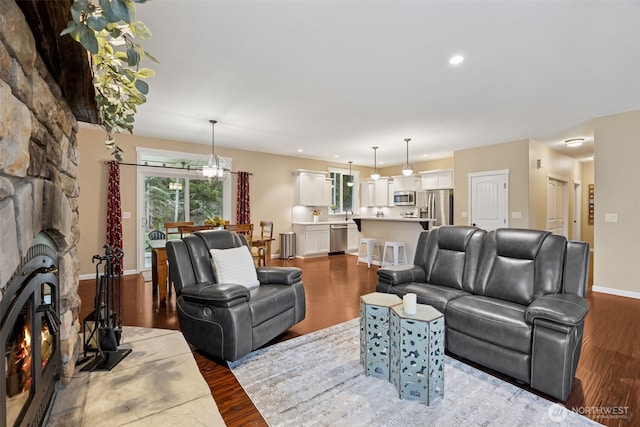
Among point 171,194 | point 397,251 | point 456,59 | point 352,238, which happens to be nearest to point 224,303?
point 456,59

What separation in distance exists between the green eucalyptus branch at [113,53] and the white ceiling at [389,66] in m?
1.07

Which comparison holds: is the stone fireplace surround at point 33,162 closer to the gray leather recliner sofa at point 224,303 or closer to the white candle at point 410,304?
the gray leather recliner sofa at point 224,303

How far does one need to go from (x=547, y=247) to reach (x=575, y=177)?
7348mm

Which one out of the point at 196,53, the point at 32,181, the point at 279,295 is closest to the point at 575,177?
the point at 279,295

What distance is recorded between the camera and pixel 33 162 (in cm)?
107

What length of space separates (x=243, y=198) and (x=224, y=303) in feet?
15.5

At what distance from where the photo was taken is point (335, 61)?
9.32 ft

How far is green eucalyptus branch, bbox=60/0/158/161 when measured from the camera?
28.8 inches

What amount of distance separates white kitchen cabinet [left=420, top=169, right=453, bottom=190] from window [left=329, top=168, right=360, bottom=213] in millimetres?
2111

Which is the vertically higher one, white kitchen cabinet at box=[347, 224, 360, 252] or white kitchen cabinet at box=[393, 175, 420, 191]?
white kitchen cabinet at box=[393, 175, 420, 191]

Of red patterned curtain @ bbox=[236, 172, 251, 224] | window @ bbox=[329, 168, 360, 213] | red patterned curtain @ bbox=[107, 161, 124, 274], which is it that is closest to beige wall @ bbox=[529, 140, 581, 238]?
window @ bbox=[329, 168, 360, 213]

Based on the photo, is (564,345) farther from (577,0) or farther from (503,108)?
(503,108)

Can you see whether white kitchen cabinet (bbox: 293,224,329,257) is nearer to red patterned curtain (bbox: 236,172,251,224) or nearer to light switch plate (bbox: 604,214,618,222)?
red patterned curtain (bbox: 236,172,251,224)

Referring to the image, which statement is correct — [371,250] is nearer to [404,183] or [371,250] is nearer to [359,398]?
[404,183]
